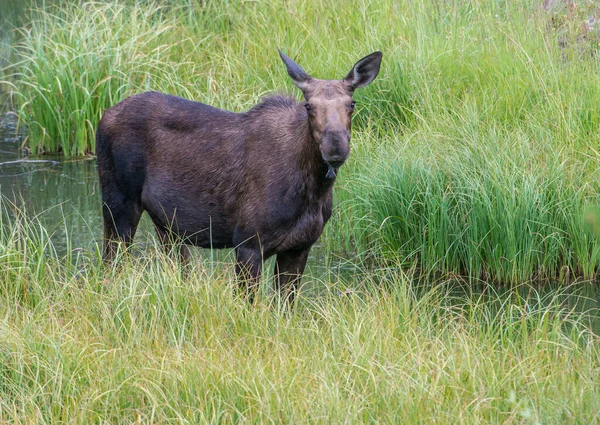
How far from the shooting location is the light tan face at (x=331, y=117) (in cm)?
566

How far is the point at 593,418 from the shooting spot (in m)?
4.04

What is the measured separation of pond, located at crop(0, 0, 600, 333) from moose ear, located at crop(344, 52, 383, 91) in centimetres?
124

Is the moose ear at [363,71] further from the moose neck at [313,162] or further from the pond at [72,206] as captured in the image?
the pond at [72,206]

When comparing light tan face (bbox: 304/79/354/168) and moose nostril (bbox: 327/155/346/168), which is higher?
light tan face (bbox: 304/79/354/168)

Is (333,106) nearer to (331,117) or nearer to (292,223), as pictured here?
(331,117)

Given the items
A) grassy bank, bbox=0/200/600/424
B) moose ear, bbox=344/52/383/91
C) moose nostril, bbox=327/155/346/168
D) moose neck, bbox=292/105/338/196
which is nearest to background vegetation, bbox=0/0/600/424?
grassy bank, bbox=0/200/600/424

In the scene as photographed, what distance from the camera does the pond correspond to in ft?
23.5

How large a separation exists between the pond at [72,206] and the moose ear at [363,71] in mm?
1235

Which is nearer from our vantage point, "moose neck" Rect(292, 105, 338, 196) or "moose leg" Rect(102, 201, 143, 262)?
"moose neck" Rect(292, 105, 338, 196)

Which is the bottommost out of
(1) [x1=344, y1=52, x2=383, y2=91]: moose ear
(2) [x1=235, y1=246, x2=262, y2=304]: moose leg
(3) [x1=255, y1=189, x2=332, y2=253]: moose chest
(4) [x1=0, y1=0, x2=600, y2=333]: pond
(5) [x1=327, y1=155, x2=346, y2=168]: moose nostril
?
(4) [x1=0, y1=0, x2=600, y2=333]: pond

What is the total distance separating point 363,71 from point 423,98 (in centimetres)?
266

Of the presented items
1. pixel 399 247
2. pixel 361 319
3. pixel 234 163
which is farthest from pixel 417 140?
pixel 361 319

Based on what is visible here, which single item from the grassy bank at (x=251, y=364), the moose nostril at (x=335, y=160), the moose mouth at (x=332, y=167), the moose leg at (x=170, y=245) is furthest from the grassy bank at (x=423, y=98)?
the grassy bank at (x=251, y=364)

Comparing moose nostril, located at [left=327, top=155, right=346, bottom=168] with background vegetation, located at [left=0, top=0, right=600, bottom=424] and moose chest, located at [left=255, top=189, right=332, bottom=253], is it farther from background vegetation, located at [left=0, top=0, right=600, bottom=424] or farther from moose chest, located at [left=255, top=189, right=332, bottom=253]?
background vegetation, located at [left=0, top=0, right=600, bottom=424]
